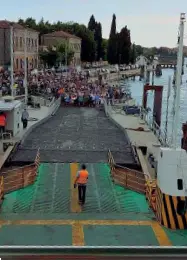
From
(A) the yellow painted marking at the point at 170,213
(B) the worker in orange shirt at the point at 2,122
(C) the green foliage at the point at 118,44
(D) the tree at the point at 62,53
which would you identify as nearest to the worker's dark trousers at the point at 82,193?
(A) the yellow painted marking at the point at 170,213

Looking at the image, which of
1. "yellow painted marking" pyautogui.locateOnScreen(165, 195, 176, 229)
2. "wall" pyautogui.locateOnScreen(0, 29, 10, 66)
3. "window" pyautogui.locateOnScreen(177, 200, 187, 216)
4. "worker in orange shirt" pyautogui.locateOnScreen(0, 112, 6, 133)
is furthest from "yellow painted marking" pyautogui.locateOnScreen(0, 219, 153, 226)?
"wall" pyautogui.locateOnScreen(0, 29, 10, 66)

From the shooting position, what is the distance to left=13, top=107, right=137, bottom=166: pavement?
18.2m

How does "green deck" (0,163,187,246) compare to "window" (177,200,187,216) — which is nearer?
"green deck" (0,163,187,246)

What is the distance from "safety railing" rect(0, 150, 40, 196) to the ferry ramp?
0.22 metres

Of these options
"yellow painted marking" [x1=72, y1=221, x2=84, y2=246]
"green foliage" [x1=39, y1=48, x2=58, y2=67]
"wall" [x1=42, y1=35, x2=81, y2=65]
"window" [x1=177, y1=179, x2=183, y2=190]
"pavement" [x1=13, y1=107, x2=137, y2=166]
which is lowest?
"yellow painted marking" [x1=72, y1=221, x2=84, y2=246]

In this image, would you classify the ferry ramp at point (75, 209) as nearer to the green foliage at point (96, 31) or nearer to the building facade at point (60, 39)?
the building facade at point (60, 39)

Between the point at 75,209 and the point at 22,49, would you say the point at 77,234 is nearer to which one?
the point at 75,209

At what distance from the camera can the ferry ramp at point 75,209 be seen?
34.9ft

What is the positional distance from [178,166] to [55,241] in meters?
3.65

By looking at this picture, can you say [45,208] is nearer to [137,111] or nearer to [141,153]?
[141,153]

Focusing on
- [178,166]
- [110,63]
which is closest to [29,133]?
[178,166]

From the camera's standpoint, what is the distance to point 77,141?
2145 centimetres

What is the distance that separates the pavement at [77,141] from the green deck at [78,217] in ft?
7.83

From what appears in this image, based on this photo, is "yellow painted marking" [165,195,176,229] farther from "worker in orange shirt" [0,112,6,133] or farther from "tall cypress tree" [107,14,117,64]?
"tall cypress tree" [107,14,117,64]
